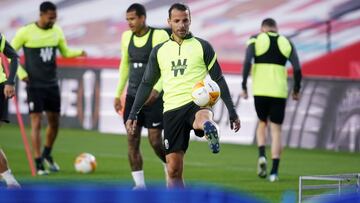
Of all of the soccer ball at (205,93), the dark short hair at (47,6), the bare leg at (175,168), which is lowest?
the bare leg at (175,168)

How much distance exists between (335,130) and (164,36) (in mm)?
7942

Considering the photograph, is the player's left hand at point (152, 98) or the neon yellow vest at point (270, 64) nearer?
the player's left hand at point (152, 98)

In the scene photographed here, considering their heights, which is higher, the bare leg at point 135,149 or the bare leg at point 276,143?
the bare leg at point 135,149

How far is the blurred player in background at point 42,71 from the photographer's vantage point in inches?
663

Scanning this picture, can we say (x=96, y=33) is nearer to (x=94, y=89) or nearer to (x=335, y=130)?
(x=94, y=89)

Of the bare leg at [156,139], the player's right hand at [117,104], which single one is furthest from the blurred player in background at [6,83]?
the bare leg at [156,139]

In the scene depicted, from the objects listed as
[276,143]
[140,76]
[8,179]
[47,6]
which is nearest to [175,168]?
[8,179]

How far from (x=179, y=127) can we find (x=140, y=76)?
2.89 m

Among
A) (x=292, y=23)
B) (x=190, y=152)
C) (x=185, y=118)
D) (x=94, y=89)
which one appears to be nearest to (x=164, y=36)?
(x=185, y=118)

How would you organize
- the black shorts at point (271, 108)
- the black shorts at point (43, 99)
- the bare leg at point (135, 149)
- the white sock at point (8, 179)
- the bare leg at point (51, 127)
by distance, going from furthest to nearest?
the bare leg at point (51, 127) → the black shorts at point (43, 99) → the black shorts at point (271, 108) → the bare leg at point (135, 149) → the white sock at point (8, 179)

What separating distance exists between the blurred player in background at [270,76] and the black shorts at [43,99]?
118 inches

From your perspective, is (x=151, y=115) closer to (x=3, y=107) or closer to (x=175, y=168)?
(x=3, y=107)

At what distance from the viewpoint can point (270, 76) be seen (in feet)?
54.6

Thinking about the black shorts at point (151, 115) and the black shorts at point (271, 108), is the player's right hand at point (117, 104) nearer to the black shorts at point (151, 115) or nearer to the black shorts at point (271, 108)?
the black shorts at point (151, 115)
